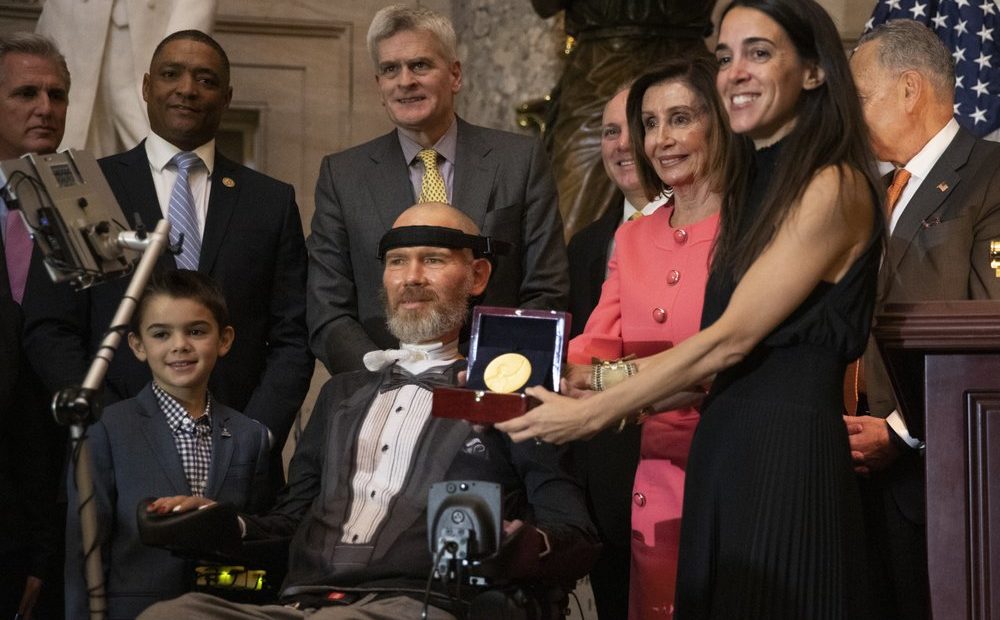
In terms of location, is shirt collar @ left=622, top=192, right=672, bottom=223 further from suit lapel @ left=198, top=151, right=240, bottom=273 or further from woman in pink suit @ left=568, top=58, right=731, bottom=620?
suit lapel @ left=198, top=151, right=240, bottom=273

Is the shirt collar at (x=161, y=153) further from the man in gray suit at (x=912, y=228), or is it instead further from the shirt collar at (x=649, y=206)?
the man in gray suit at (x=912, y=228)

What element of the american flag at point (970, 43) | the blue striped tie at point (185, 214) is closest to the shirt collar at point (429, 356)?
the blue striped tie at point (185, 214)

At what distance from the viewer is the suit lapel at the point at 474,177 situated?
14.1 ft

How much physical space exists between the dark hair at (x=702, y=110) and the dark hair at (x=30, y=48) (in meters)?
2.06

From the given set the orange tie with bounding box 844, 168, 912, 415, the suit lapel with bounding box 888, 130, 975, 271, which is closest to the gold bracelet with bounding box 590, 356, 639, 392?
the orange tie with bounding box 844, 168, 912, 415

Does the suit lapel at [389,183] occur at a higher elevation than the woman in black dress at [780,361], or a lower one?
higher

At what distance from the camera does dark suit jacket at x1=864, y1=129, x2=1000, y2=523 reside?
3836 millimetres

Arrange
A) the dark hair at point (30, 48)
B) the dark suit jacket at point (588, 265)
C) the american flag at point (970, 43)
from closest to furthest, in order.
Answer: the dark suit jacket at point (588, 265) < the dark hair at point (30, 48) < the american flag at point (970, 43)

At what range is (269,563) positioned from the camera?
3.61 m

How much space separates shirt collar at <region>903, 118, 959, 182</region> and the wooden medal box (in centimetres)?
138

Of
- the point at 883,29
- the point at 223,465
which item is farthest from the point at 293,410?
the point at 883,29

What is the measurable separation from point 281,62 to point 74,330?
2.52 meters

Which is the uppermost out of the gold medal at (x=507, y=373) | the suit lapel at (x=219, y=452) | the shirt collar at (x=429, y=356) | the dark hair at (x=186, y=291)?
the dark hair at (x=186, y=291)

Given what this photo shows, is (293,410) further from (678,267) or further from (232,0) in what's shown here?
(232,0)
